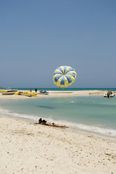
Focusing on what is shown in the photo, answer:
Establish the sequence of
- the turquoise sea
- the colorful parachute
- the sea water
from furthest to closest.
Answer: the colorful parachute < the sea water < the turquoise sea

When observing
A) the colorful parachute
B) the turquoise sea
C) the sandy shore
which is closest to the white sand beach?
the sandy shore

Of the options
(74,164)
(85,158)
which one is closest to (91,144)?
(85,158)

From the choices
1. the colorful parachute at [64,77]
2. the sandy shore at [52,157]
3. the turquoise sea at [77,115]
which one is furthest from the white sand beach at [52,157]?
the colorful parachute at [64,77]

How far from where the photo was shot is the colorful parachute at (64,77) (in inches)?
1393

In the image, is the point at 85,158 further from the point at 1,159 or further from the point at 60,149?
the point at 1,159

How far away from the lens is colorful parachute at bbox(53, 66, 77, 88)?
35.4 m

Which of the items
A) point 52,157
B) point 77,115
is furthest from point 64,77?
point 52,157

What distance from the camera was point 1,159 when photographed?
23.1ft

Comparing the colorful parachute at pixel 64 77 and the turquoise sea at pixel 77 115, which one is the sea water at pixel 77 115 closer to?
the turquoise sea at pixel 77 115

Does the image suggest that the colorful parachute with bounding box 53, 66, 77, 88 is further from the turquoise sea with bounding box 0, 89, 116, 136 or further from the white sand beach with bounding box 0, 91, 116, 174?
the white sand beach with bounding box 0, 91, 116, 174

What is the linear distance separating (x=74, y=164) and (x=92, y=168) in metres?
0.49

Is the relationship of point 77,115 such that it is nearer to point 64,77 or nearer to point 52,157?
point 64,77

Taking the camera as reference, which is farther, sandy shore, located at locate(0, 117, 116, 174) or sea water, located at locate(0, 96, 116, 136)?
sea water, located at locate(0, 96, 116, 136)

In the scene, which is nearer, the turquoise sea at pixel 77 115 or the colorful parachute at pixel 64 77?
the turquoise sea at pixel 77 115
